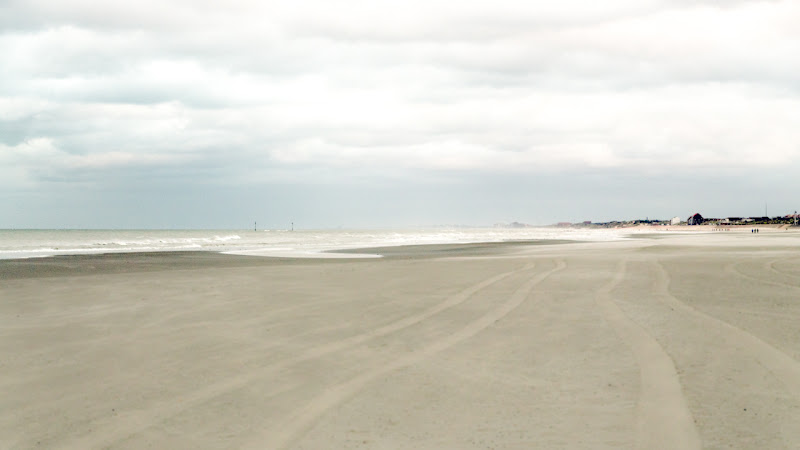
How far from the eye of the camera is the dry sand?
13.6 ft

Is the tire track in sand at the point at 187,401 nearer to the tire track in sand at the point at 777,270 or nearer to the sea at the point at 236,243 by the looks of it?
the tire track in sand at the point at 777,270

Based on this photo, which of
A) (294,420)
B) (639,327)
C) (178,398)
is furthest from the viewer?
(639,327)

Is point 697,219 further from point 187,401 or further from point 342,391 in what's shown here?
point 187,401

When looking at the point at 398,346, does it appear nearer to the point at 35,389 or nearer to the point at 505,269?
the point at 35,389

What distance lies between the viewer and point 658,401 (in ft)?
15.1

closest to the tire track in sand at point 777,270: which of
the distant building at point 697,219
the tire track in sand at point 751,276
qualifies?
the tire track in sand at point 751,276

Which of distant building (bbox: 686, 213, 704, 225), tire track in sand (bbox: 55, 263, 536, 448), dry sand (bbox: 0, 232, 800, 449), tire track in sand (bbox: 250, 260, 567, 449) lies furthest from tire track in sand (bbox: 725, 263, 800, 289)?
distant building (bbox: 686, 213, 704, 225)

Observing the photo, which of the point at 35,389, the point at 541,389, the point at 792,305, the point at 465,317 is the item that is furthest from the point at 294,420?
the point at 792,305

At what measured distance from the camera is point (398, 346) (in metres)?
6.90

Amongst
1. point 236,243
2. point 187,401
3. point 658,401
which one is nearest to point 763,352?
point 658,401

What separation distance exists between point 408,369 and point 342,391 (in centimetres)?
96

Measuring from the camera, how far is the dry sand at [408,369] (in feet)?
13.6

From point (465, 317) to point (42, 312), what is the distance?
778 centimetres

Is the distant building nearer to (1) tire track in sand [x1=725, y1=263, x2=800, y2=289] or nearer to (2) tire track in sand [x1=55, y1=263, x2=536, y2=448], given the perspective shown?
(1) tire track in sand [x1=725, y1=263, x2=800, y2=289]
